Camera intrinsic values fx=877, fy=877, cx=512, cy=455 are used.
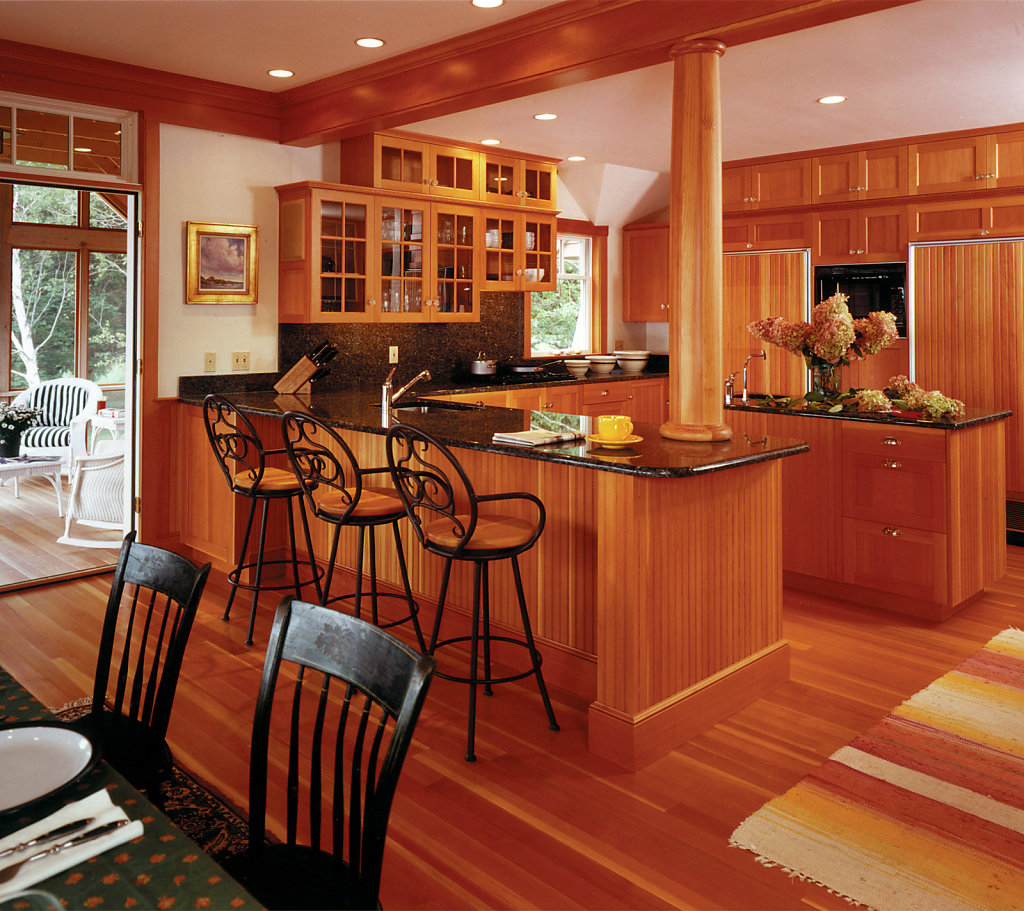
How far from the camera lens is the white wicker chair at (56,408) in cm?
662

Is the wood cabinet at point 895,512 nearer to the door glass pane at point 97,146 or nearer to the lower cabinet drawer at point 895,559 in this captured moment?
the lower cabinet drawer at point 895,559

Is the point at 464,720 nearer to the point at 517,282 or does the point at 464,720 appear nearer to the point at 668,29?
the point at 668,29

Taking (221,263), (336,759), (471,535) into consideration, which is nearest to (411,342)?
(221,263)

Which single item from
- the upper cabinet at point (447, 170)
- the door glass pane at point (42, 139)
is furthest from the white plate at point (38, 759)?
the upper cabinet at point (447, 170)

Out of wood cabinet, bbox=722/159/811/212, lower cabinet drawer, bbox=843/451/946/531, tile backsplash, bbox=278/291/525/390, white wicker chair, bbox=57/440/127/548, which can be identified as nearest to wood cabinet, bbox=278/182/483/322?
tile backsplash, bbox=278/291/525/390

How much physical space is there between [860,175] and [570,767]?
481cm

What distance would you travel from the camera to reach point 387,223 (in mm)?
5219

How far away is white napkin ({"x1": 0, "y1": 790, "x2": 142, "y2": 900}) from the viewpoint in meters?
0.97

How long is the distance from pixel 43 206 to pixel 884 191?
688cm

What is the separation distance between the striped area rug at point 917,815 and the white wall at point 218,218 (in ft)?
12.2

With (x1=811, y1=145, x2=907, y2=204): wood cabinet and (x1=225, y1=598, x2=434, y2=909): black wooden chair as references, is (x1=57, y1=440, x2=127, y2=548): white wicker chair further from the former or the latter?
(x1=811, y1=145, x2=907, y2=204): wood cabinet

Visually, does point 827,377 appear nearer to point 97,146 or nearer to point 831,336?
point 831,336

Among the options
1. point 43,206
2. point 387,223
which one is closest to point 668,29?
point 387,223

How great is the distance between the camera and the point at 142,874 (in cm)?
99
